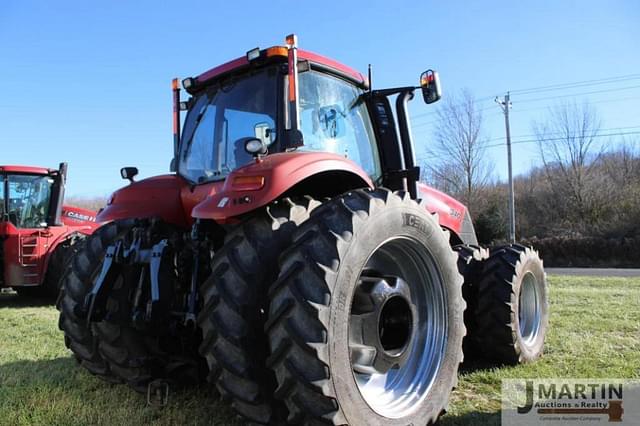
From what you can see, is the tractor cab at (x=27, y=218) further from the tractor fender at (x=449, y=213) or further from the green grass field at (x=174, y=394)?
the tractor fender at (x=449, y=213)

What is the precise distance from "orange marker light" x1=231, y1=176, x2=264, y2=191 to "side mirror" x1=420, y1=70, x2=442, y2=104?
2.20 metres

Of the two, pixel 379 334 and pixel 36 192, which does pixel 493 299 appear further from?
pixel 36 192

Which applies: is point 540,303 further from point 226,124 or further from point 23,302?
point 23,302

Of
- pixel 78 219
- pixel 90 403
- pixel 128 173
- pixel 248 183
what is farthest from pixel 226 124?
pixel 78 219

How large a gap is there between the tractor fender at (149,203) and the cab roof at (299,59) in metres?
0.84

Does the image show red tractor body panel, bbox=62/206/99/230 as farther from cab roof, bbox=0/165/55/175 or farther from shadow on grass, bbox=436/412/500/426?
shadow on grass, bbox=436/412/500/426

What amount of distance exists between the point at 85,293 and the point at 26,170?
7.14m

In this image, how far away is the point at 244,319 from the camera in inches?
97.2

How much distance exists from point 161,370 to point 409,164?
243 cm

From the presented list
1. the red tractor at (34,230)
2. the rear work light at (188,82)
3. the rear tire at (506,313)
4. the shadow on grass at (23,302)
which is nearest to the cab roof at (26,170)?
the red tractor at (34,230)

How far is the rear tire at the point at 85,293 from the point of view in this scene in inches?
142

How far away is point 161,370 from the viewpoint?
3422mm

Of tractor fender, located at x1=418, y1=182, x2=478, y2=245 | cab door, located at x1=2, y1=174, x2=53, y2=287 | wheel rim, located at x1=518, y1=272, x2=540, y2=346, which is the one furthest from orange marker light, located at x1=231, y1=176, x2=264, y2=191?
cab door, located at x1=2, y1=174, x2=53, y2=287

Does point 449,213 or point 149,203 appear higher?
point 149,203
